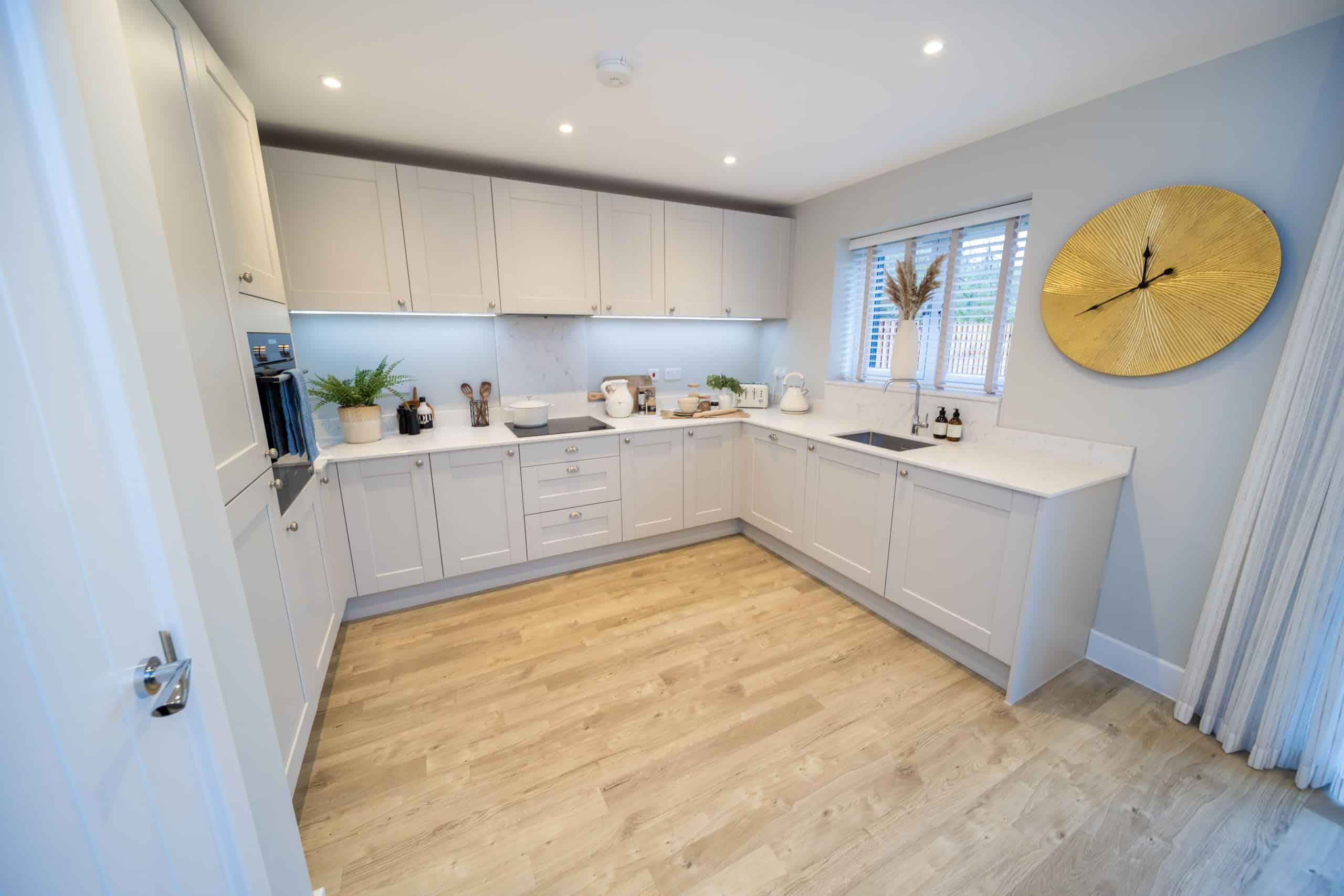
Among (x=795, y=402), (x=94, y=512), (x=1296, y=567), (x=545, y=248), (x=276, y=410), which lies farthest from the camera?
(x=795, y=402)

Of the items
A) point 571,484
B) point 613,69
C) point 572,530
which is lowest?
point 572,530

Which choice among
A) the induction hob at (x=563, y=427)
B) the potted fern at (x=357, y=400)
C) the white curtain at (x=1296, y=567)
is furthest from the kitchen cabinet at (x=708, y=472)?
the white curtain at (x=1296, y=567)

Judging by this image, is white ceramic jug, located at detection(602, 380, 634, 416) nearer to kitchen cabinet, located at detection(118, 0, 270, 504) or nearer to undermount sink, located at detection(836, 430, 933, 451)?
undermount sink, located at detection(836, 430, 933, 451)

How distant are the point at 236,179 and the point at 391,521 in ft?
4.92

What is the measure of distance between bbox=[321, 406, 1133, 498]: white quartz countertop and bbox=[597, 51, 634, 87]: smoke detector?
1.64 m

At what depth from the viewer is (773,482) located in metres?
3.07

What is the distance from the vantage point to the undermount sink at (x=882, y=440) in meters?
2.74

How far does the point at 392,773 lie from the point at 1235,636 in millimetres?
2900

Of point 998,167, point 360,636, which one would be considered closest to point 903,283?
point 998,167

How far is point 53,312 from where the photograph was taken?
1.88 ft

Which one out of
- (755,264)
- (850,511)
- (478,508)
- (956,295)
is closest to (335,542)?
(478,508)

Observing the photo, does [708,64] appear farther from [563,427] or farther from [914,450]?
[563,427]

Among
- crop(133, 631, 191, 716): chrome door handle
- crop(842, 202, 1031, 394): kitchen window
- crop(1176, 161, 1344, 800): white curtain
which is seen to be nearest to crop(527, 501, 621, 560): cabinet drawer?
crop(842, 202, 1031, 394): kitchen window

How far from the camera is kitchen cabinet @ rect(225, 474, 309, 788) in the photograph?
1233 millimetres
